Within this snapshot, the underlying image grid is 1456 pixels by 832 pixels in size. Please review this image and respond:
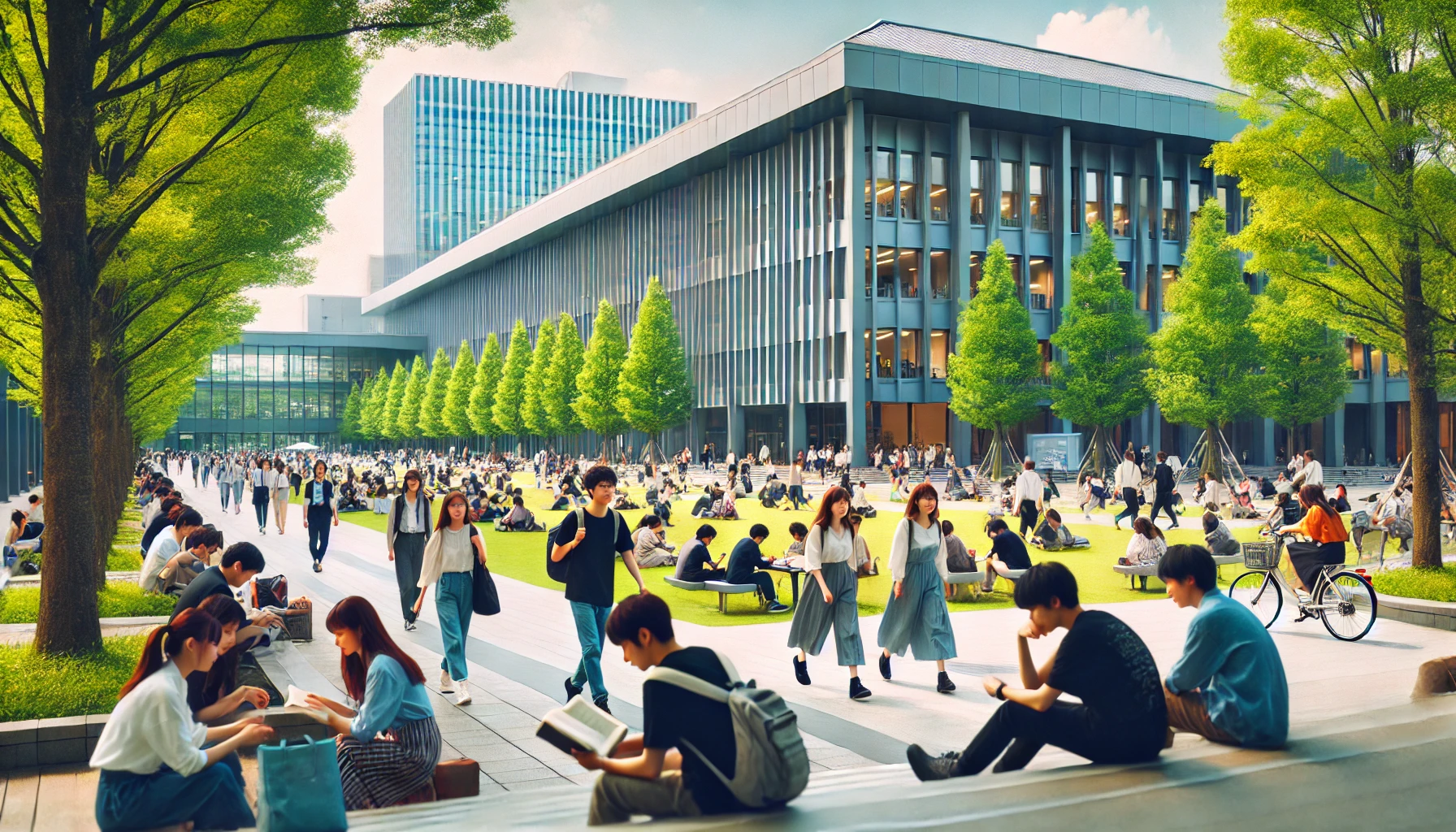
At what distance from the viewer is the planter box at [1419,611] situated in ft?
38.0

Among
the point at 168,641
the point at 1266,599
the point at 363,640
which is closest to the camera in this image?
the point at 168,641

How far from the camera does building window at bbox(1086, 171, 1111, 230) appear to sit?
5250 cm

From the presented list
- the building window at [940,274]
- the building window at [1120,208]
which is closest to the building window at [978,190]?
the building window at [940,274]

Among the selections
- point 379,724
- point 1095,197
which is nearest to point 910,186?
point 1095,197

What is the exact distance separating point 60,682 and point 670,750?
19.0 ft

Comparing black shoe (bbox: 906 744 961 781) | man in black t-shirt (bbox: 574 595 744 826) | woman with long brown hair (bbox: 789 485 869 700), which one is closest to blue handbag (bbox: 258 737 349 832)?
man in black t-shirt (bbox: 574 595 744 826)

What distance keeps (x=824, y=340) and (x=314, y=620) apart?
38.7m

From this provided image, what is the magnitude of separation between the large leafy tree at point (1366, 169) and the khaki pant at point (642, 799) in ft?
40.8

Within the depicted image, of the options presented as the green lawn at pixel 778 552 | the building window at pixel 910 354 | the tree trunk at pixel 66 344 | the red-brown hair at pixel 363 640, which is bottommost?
the green lawn at pixel 778 552

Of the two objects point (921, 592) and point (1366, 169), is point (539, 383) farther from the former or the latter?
point (921, 592)

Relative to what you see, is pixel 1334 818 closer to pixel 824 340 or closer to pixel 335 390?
pixel 824 340

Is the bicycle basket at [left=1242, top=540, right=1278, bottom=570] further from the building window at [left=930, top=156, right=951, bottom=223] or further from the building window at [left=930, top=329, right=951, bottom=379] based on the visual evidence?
the building window at [left=930, top=156, right=951, bottom=223]

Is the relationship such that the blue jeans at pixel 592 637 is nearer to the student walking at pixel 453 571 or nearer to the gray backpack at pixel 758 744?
the student walking at pixel 453 571

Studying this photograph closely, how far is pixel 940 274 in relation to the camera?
165 feet
